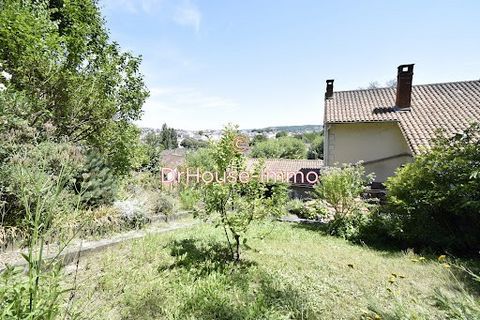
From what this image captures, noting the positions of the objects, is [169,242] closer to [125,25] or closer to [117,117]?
[117,117]

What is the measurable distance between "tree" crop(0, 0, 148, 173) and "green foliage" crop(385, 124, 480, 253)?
9.06 m

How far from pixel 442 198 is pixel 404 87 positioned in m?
A: 10.9

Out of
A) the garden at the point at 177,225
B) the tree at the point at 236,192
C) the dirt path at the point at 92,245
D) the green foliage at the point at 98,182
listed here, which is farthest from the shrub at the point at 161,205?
the tree at the point at 236,192

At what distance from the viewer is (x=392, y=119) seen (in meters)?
14.5

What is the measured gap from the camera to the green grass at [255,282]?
3529mm

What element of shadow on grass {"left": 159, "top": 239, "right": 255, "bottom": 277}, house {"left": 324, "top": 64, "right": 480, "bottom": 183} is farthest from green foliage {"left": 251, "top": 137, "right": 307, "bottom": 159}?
shadow on grass {"left": 159, "top": 239, "right": 255, "bottom": 277}

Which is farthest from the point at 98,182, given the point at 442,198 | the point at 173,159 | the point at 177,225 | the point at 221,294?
the point at 173,159

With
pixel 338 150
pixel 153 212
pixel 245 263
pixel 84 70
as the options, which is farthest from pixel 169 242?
pixel 338 150

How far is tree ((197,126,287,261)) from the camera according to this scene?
17.1ft

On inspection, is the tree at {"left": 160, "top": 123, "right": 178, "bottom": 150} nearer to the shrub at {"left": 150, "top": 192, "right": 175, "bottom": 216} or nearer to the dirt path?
the shrub at {"left": 150, "top": 192, "right": 175, "bottom": 216}

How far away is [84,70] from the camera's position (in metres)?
10.2

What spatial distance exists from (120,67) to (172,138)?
70687mm

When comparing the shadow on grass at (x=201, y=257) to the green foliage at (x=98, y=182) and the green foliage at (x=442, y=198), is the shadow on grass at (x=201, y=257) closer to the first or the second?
the green foliage at (x=98, y=182)

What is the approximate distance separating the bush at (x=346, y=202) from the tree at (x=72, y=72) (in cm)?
780
